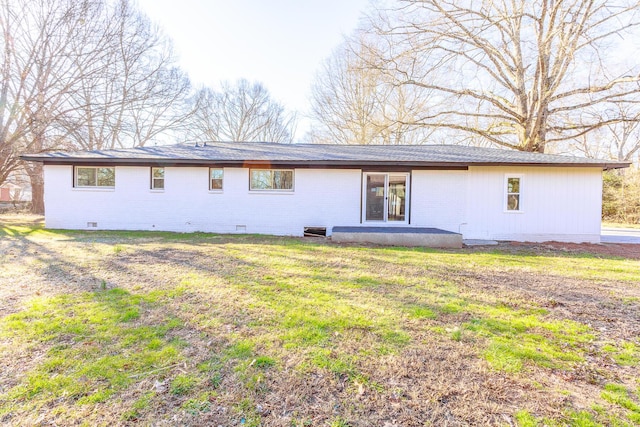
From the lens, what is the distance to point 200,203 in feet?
34.2

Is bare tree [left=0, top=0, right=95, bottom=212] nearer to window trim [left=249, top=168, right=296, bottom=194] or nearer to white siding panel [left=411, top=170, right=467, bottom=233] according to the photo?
window trim [left=249, top=168, right=296, bottom=194]

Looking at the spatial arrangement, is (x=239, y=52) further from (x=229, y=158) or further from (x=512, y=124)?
(x=512, y=124)

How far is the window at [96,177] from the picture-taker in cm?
1059

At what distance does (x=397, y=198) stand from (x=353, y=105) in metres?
13.0

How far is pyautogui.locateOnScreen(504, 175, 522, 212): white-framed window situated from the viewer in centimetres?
989

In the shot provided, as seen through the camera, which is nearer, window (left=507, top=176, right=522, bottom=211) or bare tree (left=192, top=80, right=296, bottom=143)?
window (left=507, top=176, right=522, bottom=211)

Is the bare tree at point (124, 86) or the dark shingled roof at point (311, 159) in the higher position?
the bare tree at point (124, 86)

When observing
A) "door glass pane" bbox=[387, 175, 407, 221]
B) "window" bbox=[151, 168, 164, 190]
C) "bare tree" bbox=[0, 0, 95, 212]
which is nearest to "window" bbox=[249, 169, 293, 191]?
"window" bbox=[151, 168, 164, 190]

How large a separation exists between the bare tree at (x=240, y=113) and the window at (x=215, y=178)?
17513 mm

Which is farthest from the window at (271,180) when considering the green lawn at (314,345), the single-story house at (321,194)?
the green lawn at (314,345)

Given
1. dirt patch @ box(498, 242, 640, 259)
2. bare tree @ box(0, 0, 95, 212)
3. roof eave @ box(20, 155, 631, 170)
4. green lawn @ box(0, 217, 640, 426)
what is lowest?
green lawn @ box(0, 217, 640, 426)

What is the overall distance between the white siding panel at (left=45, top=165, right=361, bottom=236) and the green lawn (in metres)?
4.68

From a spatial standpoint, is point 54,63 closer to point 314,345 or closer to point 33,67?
point 33,67

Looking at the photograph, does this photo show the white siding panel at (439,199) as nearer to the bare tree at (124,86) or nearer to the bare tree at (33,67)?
the bare tree at (124,86)
